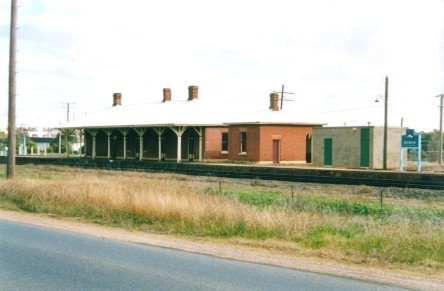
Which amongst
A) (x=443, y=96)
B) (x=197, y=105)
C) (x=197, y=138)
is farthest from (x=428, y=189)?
(x=443, y=96)

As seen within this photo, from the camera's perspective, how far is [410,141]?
3200 cm

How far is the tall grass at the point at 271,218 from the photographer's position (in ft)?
28.5

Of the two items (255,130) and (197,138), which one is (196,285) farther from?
(197,138)

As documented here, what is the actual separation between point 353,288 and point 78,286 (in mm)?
3306

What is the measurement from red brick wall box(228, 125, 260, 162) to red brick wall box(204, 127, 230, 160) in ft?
5.17

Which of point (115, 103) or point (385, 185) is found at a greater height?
point (115, 103)

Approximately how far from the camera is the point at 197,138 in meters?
41.2

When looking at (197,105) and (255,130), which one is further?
(197,105)

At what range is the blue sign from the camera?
31.7 meters

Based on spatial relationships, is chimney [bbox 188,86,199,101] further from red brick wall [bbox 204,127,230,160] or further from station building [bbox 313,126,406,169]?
station building [bbox 313,126,406,169]

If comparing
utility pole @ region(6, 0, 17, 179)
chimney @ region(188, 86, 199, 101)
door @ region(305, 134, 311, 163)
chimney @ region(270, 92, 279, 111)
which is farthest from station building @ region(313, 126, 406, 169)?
utility pole @ region(6, 0, 17, 179)

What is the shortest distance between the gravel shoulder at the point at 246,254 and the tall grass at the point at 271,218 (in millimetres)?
616

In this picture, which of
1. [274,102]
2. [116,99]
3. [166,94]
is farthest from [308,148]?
[116,99]

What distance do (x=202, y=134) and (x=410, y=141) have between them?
629 inches
